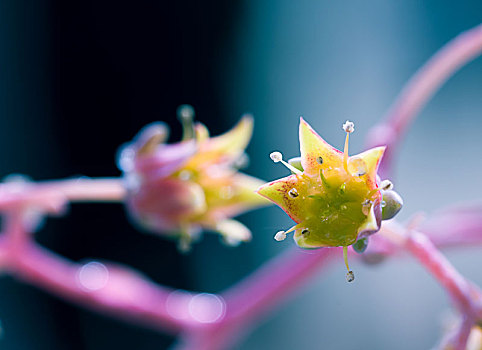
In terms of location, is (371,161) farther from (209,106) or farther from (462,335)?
(209,106)

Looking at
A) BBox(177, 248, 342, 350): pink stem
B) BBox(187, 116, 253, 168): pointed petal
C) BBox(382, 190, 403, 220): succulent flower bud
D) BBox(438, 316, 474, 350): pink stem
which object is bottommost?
BBox(438, 316, 474, 350): pink stem

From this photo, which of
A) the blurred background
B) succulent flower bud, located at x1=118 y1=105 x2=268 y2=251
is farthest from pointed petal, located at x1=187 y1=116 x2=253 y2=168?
the blurred background

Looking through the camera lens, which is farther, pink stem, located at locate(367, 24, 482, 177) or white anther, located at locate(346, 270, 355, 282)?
pink stem, located at locate(367, 24, 482, 177)

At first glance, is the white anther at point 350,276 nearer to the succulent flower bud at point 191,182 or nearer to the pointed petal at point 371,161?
the pointed petal at point 371,161

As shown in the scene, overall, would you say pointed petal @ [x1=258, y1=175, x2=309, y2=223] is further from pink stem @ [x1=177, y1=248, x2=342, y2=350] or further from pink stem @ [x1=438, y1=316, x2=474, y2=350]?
pink stem @ [x1=177, y1=248, x2=342, y2=350]

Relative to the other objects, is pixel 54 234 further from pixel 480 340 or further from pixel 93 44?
pixel 480 340

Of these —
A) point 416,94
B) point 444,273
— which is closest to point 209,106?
point 416,94

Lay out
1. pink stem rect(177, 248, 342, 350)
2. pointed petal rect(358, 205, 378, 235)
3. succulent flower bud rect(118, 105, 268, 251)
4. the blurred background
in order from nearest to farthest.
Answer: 1. pointed petal rect(358, 205, 378, 235)
2. succulent flower bud rect(118, 105, 268, 251)
3. pink stem rect(177, 248, 342, 350)
4. the blurred background
